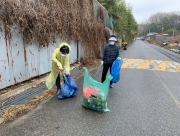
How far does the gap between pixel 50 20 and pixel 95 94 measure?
3.29 metres

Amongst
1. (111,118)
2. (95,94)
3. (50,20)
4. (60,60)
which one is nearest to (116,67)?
(95,94)

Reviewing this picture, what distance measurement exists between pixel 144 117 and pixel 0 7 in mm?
4128

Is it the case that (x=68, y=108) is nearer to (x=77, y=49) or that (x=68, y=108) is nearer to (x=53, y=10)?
(x=53, y=10)

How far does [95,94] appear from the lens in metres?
3.23

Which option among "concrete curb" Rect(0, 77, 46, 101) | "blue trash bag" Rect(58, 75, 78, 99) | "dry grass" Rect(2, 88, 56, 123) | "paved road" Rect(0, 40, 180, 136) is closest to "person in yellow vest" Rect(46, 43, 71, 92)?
"blue trash bag" Rect(58, 75, 78, 99)

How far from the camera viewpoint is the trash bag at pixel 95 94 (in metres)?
3.15

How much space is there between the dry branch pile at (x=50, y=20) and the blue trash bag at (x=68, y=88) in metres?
1.78

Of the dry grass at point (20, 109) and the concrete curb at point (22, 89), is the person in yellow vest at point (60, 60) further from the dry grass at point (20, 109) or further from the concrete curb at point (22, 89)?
the concrete curb at point (22, 89)

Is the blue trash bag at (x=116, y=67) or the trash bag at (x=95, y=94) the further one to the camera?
the blue trash bag at (x=116, y=67)

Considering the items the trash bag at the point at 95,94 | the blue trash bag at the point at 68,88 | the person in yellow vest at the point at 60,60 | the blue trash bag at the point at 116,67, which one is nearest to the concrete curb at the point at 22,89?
the person in yellow vest at the point at 60,60

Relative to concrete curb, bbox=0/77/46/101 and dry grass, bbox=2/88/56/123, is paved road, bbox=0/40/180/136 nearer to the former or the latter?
dry grass, bbox=2/88/56/123

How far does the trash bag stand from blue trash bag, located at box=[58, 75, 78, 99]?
65 centimetres

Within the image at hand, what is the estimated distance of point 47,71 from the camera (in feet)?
18.6

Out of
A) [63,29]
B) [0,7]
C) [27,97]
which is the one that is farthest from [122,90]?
[0,7]
